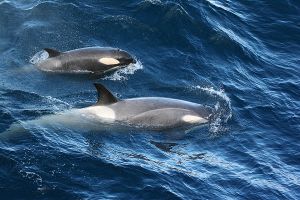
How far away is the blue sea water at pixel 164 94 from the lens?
43.8 feet

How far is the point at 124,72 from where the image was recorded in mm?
19641

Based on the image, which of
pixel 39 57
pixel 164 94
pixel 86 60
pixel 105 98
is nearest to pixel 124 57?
pixel 86 60

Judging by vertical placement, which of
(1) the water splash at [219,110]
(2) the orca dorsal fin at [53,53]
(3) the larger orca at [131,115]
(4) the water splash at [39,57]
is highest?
(2) the orca dorsal fin at [53,53]

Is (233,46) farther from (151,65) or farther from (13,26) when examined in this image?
(13,26)

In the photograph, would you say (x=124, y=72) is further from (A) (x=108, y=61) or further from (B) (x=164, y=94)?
(B) (x=164, y=94)

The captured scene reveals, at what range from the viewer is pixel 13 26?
21656 mm

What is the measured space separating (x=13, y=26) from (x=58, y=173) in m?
10.2

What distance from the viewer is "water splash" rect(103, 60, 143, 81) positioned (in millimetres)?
19281

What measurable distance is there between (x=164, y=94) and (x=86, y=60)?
2.87 meters

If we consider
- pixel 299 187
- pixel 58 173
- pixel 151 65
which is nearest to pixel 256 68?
pixel 151 65

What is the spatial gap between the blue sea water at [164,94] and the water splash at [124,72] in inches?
1.9

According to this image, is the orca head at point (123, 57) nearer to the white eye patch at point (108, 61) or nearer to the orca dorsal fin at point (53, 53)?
the white eye patch at point (108, 61)

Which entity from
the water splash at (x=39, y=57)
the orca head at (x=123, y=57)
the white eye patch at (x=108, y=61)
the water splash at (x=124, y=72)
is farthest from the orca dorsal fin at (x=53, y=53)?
the orca head at (x=123, y=57)

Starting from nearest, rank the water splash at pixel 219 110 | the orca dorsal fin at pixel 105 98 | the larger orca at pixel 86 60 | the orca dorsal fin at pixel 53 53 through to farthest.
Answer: the orca dorsal fin at pixel 105 98 → the water splash at pixel 219 110 → the orca dorsal fin at pixel 53 53 → the larger orca at pixel 86 60
